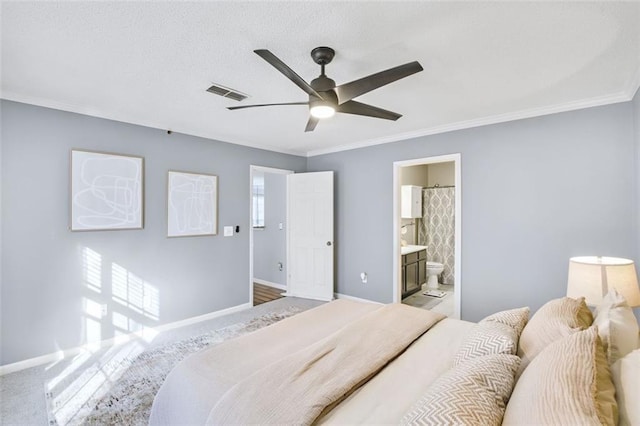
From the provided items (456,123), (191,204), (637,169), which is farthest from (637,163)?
(191,204)

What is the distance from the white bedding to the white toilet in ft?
12.2

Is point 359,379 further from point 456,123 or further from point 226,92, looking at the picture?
point 456,123

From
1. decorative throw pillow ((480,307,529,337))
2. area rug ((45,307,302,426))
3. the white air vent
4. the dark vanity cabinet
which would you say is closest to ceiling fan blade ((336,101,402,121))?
the white air vent

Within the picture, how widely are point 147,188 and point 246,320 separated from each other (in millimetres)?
2062

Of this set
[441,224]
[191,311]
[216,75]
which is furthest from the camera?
[441,224]

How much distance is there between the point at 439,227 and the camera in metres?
6.18

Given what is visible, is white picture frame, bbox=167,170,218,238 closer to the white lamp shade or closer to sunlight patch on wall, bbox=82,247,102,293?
sunlight patch on wall, bbox=82,247,102,293

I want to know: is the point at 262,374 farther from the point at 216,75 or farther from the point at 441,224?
the point at 441,224

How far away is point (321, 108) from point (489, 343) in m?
1.71

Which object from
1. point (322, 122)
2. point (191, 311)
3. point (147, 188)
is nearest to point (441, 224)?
point (322, 122)

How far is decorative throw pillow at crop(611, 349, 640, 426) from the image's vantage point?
885mm

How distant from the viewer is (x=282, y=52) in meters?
2.05

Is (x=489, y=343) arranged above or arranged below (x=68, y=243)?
below

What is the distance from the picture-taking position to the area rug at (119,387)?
6.96 feet
